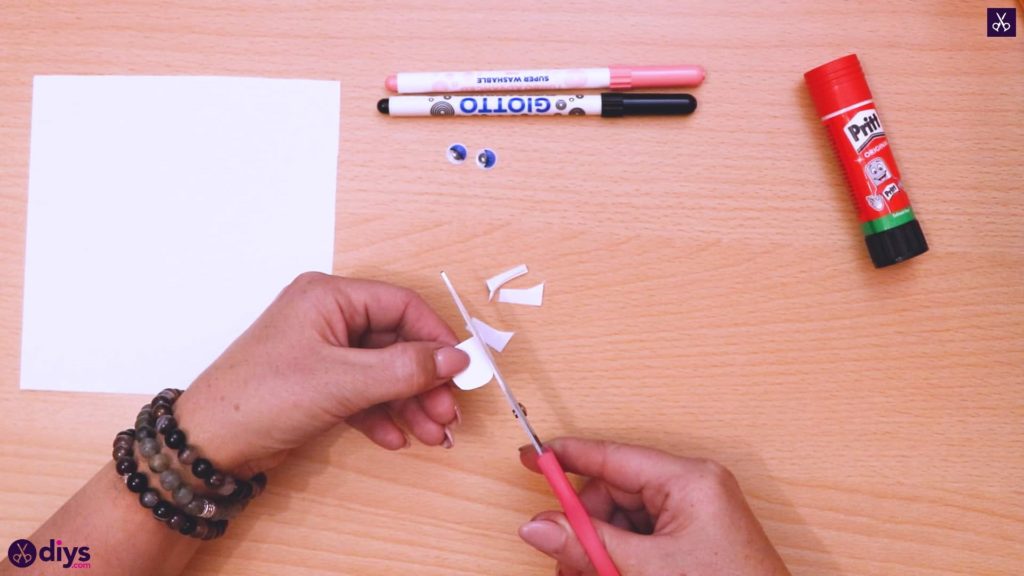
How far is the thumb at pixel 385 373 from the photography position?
60 cm

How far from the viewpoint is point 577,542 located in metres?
0.59

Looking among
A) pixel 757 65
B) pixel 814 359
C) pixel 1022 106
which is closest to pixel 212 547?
pixel 814 359

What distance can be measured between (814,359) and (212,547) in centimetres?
67

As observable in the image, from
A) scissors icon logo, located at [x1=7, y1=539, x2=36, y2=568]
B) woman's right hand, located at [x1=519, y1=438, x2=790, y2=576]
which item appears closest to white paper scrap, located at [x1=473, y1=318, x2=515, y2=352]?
woman's right hand, located at [x1=519, y1=438, x2=790, y2=576]

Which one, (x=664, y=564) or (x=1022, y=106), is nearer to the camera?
(x=664, y=564)

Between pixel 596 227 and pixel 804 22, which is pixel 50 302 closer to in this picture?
pixel 596 227

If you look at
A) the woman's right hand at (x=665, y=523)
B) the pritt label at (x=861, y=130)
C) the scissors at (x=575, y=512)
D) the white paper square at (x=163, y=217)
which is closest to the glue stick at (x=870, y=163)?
the pritt label at (x=861, y=130)

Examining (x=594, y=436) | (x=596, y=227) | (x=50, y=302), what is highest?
(x=596, y=227)

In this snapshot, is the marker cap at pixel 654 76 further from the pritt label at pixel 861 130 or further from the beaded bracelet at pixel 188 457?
the beaded bracelet at pixel 188 457

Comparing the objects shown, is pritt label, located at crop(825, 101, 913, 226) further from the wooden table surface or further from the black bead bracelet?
the black bead bracelet

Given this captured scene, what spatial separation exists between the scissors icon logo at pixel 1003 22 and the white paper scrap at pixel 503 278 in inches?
21.8

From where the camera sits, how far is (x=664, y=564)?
1.88ft

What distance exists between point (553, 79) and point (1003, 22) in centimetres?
48

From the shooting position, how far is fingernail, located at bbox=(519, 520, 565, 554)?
23.3 inches
